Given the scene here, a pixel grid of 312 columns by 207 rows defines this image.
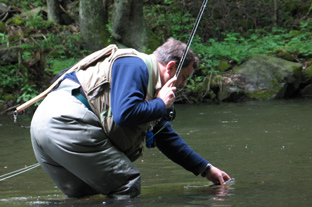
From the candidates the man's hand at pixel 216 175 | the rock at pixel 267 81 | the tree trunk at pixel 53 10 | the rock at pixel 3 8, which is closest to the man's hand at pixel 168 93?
the man's hand at pixel 216 175

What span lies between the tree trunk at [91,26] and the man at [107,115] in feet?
38.0

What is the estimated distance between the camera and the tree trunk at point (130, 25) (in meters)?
13.9

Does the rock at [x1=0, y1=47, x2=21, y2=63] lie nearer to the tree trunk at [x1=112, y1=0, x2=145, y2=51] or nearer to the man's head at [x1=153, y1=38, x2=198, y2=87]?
the tree trunk at [x1=112, y1=0, x2=145, y2=51]

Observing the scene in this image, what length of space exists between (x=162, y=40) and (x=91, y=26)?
2.43m

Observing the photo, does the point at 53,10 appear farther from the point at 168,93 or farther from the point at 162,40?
the point at 168,93

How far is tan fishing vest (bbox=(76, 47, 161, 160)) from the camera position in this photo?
9.80ft

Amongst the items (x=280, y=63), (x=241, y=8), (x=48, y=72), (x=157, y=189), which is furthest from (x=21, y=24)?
(x=157, y=189)

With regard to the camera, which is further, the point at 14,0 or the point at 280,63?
the point at 14,0

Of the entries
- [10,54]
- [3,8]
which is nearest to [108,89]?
[10,54]

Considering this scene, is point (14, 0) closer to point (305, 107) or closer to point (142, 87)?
point (305, 107)

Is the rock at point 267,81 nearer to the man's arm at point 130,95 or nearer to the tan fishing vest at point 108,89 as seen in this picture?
the tan fishing vest at point 108,89

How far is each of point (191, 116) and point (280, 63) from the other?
413 cm

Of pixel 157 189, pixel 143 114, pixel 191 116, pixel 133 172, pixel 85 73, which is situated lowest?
pixel 191 116

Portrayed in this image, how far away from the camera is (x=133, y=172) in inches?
125
